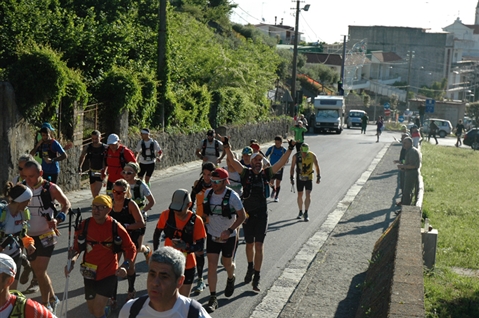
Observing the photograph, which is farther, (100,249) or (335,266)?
(335,266)

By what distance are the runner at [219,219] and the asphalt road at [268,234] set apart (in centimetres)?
52

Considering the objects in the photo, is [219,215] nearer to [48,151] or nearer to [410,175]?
[48,151]

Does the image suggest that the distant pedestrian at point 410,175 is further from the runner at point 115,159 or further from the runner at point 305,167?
the runner at point 115,159

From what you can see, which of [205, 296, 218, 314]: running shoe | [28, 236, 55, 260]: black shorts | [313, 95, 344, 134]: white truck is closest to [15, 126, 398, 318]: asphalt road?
[205, 296, 218, 314]: running shoe

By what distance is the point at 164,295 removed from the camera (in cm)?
414

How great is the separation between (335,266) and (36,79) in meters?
8.61

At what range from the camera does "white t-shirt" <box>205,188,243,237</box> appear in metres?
8.29

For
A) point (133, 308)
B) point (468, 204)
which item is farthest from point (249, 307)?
point (468, 204)

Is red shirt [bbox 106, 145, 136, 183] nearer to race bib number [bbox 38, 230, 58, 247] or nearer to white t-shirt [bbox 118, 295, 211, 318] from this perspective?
race bib number [bbox 38, 230, 58, 247]

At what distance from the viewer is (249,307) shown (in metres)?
8.80

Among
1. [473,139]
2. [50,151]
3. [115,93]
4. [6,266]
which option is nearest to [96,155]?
[50,151]

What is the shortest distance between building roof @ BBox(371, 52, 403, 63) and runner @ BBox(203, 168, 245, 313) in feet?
316

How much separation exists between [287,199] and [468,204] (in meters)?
4.69

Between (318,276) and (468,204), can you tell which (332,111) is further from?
(318,276)
